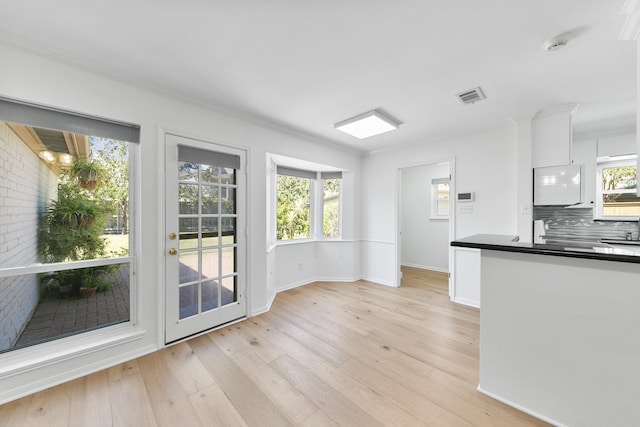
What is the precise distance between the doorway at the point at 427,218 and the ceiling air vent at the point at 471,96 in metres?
2.71

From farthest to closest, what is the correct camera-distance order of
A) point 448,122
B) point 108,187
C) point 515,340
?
point 448,122, point 108,187, point 515,340

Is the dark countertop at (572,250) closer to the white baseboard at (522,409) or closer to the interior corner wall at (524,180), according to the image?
the white baseboard at (522,409)

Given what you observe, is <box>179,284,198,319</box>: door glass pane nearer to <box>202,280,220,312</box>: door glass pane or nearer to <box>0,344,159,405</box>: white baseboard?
<box>202,280,220,312</box>: door glass pane

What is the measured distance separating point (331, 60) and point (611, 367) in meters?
2.54

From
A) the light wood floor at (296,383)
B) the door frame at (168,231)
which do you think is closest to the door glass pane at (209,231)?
the door frame at (168,231)

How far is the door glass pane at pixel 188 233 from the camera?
2441 mm

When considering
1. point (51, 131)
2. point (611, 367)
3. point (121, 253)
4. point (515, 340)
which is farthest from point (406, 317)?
point (51, 131)

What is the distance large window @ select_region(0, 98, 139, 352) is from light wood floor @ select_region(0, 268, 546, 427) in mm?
531

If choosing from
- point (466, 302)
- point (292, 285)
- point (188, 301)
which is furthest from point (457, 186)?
point (188, 301)

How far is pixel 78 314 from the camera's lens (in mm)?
2051

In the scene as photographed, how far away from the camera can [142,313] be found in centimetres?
219

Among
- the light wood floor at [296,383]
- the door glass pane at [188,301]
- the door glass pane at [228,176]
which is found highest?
the door glass pane at [228,176]

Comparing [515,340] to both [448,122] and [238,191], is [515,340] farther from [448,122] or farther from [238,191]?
[238,191]

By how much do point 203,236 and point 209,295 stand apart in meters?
A: 0.65
